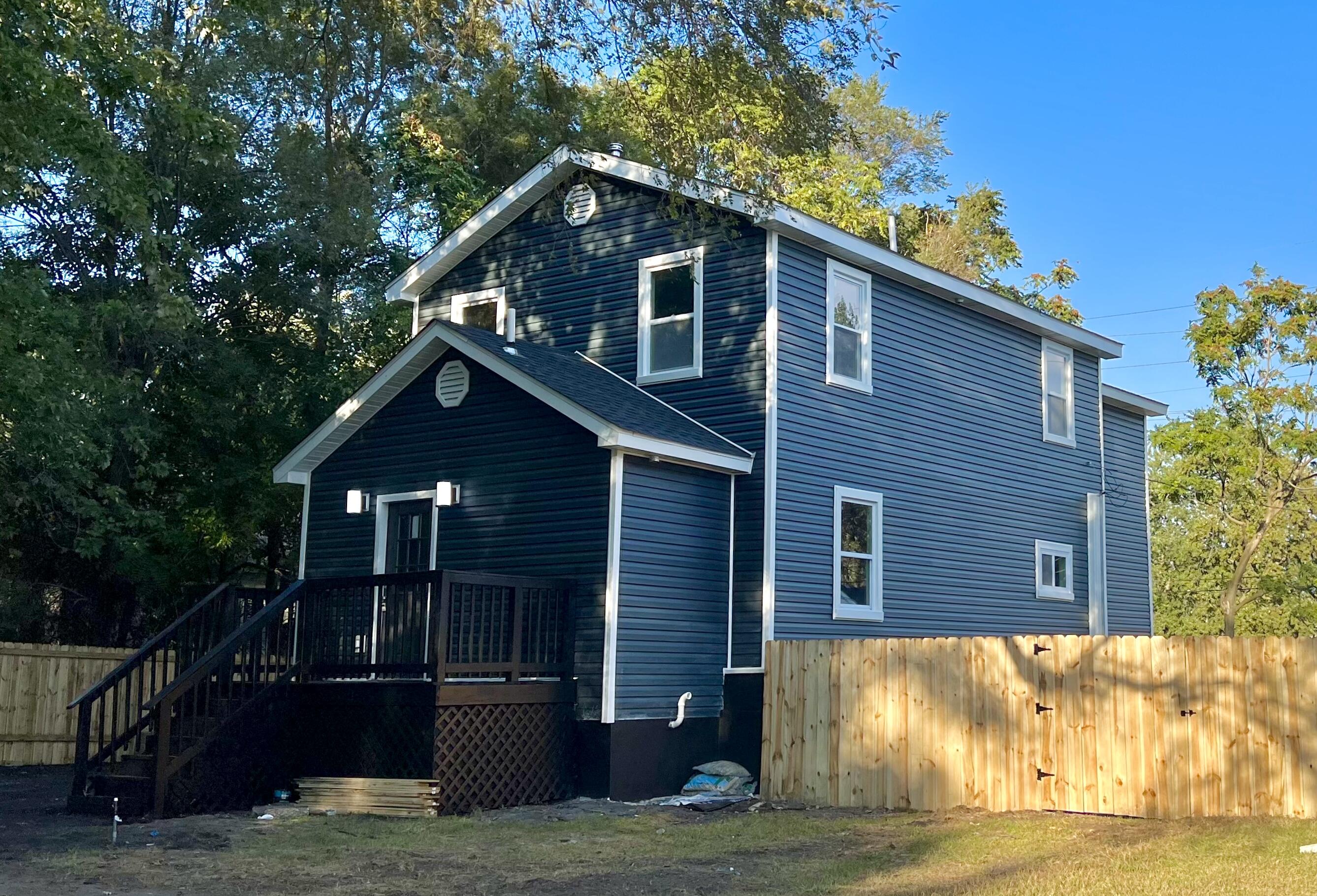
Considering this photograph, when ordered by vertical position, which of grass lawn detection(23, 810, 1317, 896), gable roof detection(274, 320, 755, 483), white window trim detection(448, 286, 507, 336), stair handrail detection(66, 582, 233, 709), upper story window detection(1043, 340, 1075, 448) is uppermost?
white window trim detection(448, 286, 507, 336)

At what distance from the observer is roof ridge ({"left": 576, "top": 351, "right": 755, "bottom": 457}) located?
1578 centimetres

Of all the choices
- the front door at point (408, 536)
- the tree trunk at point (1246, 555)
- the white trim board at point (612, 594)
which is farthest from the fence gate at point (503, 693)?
the tree trunk at point (1246, 555)

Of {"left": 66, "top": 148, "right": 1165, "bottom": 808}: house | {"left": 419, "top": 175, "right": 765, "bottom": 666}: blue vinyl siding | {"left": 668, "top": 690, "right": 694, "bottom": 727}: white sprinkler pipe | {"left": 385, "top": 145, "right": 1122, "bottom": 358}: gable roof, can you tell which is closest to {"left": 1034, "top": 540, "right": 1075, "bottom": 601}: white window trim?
{"left": 66, "top": 148, "right": 1165, "bottom": 808}: house

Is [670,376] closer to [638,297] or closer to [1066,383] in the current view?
[638,297]

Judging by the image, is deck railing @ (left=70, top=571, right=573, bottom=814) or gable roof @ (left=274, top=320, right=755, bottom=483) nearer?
deck railing @ (left=70, top=571, right=573, bottom=814)

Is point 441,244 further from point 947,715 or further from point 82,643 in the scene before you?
point 82,643

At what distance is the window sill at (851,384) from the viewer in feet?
54.2

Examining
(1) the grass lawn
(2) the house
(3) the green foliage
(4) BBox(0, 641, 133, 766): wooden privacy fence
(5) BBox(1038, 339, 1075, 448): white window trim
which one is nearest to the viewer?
(1) the grass lawn

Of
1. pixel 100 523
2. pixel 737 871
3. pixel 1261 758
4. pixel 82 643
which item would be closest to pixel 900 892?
pixel 737 871

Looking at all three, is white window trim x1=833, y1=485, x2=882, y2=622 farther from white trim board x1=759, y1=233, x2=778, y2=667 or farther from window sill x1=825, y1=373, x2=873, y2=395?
window sill x1=825, y1=373, x2=873, y2=395

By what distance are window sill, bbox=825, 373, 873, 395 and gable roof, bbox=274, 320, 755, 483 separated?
158cm

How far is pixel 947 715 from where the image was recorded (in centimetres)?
1351

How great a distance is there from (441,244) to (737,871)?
37.5 feet

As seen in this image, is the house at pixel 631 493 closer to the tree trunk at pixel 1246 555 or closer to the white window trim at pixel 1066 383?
the white window trim at pixel 1066 383
